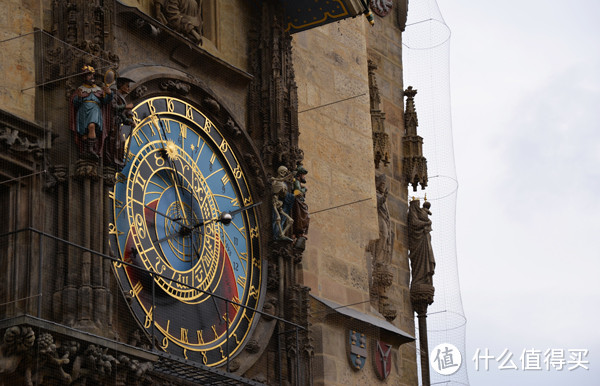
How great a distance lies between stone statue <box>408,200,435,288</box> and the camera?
1836 cm

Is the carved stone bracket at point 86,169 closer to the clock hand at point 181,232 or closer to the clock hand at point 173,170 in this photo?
the clock hand at point 181,232

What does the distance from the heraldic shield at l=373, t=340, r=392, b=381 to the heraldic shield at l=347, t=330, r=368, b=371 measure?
0.69 ft

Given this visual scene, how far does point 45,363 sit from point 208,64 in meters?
4.36

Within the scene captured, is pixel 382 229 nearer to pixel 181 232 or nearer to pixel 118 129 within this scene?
pixel 181 232

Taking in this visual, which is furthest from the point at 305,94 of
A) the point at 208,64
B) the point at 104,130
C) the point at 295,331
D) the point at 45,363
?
the point at 45,363

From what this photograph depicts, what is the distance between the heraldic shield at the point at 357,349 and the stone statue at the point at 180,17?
11.9 ft

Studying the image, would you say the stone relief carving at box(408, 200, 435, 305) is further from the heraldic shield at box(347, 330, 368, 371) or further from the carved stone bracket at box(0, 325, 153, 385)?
the carved stone bracket at box(0, 325, 153, 385)

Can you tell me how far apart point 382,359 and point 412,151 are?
172 inches

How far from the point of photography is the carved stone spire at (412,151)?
1902 cm

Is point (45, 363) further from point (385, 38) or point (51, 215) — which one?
point (385, 38)

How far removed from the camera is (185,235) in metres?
12.9

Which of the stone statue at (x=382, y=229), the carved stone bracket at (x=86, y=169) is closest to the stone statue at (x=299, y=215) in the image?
the stone statue at (x=382, y=229)

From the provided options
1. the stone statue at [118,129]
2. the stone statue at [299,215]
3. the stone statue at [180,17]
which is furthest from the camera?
the stone statue at [299,215]

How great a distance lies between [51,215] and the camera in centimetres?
1136
